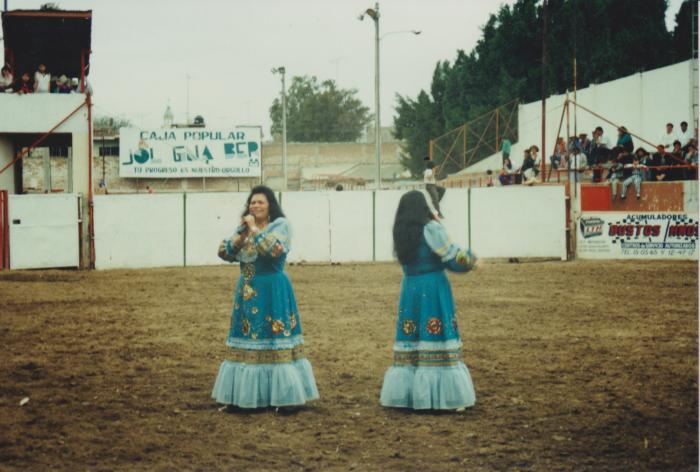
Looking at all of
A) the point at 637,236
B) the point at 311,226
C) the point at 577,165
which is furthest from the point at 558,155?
the point at 311,226

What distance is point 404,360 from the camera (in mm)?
7508

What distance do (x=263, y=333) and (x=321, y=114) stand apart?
75695mm

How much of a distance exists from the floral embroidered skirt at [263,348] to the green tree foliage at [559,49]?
74.3 ft

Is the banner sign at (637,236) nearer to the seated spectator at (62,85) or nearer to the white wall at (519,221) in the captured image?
the white wall at (519,221)

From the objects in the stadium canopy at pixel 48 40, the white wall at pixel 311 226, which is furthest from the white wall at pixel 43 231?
the white wall at pixel 311 226

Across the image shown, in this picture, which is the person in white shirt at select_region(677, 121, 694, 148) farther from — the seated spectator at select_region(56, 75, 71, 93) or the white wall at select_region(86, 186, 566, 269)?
the seated spectator at select_region(56, 75, 71, 93)

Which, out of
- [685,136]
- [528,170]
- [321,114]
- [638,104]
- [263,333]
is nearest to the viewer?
[263,333]

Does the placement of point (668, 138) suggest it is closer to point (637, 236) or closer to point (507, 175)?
point (637, 236)

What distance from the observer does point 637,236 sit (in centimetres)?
2398

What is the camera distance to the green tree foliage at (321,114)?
78125mm

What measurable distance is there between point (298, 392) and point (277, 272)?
3.34ft

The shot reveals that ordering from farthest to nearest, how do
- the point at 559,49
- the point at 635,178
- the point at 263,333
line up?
1. the point at 559,49
2. the point at 635,178
3. the point at 263,333

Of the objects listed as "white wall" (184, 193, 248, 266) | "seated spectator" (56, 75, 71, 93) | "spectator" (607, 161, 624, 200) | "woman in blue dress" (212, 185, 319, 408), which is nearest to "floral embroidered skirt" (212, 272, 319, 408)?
"woman in blue dress" (212, 185, 319, 408)

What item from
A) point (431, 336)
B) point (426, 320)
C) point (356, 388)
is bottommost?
point (356, 388)
